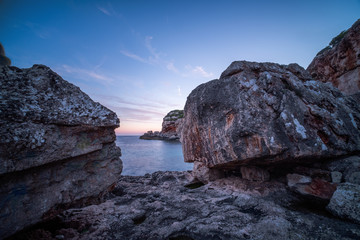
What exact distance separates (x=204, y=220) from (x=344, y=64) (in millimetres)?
14792

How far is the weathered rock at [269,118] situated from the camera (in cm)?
510

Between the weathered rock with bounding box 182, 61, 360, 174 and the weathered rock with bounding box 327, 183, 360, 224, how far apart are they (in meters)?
1.25

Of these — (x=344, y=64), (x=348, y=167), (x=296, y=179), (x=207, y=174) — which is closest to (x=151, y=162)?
(x=207, y=174)

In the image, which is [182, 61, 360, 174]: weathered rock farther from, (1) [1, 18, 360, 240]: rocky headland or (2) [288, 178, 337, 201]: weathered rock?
(2) [288, 178, 337, 201]: weathered rock

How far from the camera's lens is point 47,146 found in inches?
118

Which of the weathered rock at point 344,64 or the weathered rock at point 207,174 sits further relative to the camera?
the weathered rock at point 344,64

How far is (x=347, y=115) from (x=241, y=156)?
4784 mm

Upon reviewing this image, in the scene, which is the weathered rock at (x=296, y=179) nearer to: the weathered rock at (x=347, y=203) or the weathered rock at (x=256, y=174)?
the weathered rock at (x=256, y=174)

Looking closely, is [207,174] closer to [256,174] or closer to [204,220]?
[256,174]

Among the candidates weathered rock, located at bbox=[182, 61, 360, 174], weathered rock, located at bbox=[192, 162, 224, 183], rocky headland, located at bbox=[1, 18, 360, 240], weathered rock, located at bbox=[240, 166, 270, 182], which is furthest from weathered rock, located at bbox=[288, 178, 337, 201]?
weathered rock, located at bbox=[192, 162, 224, 183]

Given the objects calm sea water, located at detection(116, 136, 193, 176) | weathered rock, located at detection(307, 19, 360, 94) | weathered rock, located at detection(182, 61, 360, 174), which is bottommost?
calm sea water, located at detection(116, 136, 193, 176)

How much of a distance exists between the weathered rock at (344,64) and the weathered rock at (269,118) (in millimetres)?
5977

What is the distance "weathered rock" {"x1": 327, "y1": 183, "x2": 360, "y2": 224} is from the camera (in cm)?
352

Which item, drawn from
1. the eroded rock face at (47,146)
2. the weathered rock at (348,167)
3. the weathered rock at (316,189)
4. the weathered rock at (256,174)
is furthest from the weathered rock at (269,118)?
the eroded rock face at (47,146)
